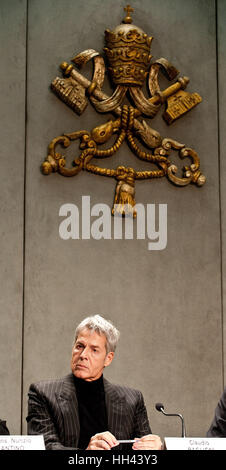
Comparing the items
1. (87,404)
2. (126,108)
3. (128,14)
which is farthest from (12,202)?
(87,404)

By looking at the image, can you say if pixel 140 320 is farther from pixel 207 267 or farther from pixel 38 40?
pixel 38 40

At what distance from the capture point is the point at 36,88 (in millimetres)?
5039

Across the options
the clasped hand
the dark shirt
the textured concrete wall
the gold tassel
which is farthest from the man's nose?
the gold tassel

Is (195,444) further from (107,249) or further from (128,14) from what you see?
(128,14)

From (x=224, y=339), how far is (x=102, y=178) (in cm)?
145

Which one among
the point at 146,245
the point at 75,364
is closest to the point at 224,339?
the point at 146,245

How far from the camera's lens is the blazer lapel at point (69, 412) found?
11.0ft

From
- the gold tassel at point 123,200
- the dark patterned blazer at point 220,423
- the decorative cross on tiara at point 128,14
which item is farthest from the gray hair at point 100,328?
the decorative cross on tiara at point 128,14

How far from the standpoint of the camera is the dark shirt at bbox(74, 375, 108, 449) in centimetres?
338

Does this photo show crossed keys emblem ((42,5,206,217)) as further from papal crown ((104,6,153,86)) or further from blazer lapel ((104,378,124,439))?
blazer lapel ((104,378,124,439))

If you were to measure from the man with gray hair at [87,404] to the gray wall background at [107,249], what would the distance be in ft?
4.50

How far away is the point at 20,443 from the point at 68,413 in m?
0.83

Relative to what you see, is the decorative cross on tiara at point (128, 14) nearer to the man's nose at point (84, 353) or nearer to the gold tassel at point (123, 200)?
the gold tassel at point (123, 200)
